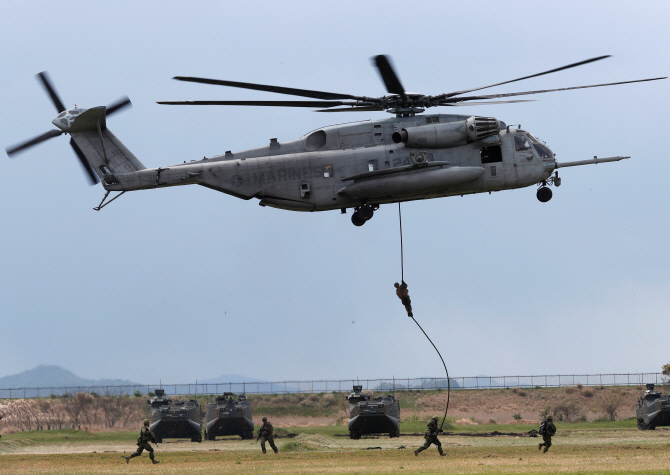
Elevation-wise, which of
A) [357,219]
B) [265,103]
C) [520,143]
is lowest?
[357,219]

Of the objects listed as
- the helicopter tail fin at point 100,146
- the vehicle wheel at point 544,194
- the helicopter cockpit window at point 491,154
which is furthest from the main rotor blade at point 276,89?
the vehicle wheel at point 544,194

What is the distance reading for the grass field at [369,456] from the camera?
2153 cm

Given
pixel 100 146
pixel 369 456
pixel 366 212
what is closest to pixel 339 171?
pixel 366 212

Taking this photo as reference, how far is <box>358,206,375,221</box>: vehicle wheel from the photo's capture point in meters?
25.9

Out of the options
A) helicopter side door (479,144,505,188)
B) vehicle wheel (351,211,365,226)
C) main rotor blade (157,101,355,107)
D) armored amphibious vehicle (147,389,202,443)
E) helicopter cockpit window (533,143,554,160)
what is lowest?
armored amphibious vehicle (147,389,202,443)

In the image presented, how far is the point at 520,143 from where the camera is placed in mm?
26656

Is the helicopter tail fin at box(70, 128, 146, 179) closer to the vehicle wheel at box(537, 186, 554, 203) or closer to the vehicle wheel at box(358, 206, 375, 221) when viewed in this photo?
the vehicle wheel at box(358, 206, 375, 221)

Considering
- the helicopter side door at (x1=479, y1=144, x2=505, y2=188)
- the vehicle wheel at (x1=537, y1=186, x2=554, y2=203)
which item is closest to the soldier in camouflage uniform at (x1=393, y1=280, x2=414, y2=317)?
the helicopter side door at (x1=479, y1=144, x2=505, y2=188)

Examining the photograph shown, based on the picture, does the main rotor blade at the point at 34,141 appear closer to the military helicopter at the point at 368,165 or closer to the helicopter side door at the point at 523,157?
the military helicopter at the point at 368,165

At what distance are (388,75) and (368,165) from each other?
309cm

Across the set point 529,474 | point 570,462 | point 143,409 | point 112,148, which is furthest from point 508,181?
point 143,409

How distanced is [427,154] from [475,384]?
137 ft

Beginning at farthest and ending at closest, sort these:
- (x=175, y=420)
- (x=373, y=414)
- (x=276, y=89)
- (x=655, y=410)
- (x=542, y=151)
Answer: (x=655, y=410), (x=175, y=420), (x=373, y=414), (x=542, y=151), (x=276, y=89)

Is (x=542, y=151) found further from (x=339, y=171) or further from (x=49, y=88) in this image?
(x=49, y=88)
